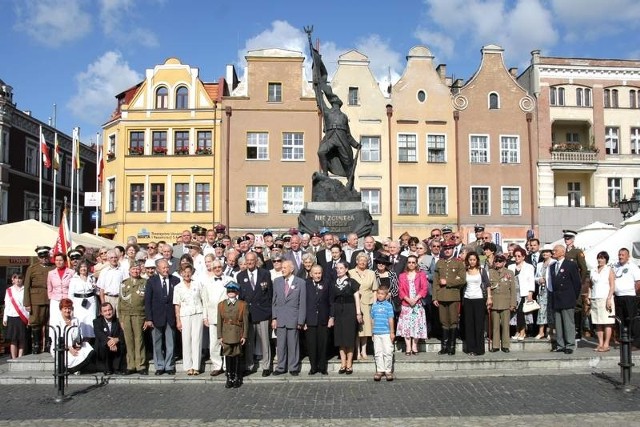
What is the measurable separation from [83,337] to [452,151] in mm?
29625

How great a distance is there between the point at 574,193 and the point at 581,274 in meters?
29.2

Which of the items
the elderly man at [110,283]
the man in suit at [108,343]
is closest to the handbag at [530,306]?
the man in suit at [108,343]

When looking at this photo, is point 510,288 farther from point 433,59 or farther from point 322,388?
point 433,59

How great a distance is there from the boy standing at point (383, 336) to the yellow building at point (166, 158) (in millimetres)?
27981

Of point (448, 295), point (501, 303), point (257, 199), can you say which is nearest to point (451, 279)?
point (448, 295)

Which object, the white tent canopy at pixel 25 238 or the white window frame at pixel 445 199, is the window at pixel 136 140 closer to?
the white window frame at pixel 445 199

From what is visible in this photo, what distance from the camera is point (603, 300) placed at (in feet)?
37.2

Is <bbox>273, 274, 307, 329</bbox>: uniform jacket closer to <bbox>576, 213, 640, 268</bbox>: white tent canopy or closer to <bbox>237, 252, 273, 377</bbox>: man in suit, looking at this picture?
<bbox>237, 252, 273, 377</bbox>: man in suit

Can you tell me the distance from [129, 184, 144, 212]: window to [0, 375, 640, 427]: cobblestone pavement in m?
28.4

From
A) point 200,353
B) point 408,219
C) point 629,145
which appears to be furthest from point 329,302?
point 629,145

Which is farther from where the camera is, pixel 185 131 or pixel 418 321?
pixel 185 131

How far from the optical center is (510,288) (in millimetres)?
10992

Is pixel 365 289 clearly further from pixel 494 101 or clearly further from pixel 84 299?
pixel 494 101

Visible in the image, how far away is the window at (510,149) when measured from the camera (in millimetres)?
37625
